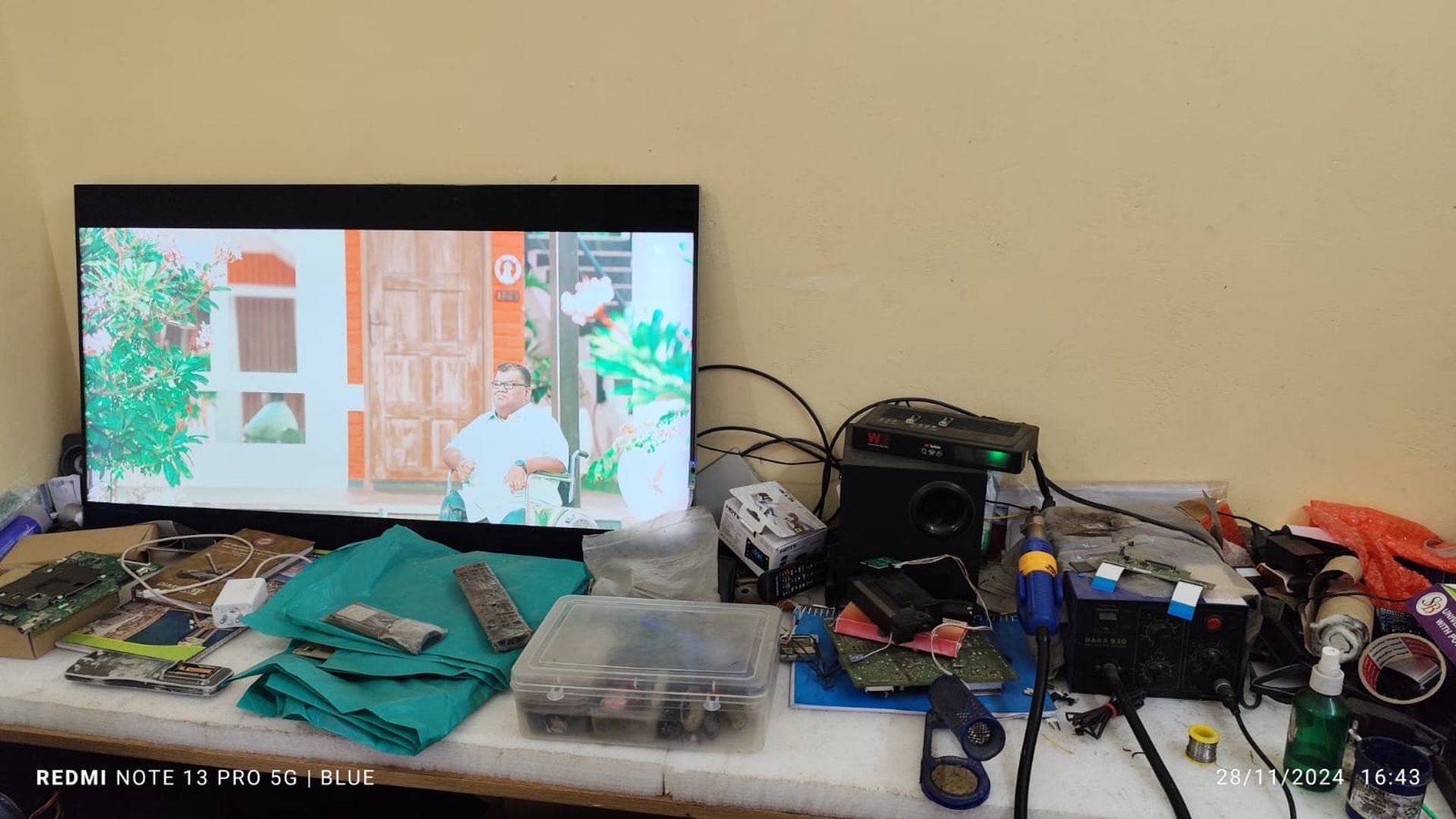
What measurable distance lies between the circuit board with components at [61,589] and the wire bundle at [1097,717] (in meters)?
1.34

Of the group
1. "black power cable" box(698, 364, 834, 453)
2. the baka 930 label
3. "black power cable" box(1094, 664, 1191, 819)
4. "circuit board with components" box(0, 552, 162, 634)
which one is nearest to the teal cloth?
"circuit board with components" box(0, 552, 162, 634)

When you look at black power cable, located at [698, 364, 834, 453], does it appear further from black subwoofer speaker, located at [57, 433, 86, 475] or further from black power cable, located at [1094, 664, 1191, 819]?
black subwoofer speaker, located at [57, 433, 86, 475]

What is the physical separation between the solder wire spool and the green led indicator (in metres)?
0.40

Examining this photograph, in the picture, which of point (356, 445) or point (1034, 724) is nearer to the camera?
point (1034, 724)

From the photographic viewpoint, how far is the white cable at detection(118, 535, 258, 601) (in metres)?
1.32

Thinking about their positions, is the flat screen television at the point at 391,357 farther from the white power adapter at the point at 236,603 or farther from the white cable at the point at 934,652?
the white cable at the point at 934,652

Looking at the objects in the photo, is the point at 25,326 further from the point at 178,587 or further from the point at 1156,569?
the point at 1156,569

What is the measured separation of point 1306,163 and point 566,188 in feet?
3.77

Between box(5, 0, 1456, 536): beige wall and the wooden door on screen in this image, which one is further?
the wooden door on screen

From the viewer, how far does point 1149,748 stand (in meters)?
0.98

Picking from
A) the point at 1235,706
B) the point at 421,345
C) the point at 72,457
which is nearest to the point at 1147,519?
the point at 1235,706

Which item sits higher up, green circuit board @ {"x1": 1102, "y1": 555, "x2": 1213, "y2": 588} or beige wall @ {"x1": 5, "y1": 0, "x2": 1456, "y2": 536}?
beige wall @ {"x1": 5, "y1": 0, "x2": 1456, "y2": 536}

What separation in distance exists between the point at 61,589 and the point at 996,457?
4.39 ft

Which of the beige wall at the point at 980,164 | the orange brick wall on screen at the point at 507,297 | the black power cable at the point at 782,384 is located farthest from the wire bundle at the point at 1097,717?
the orange brick wall on screen at the point at 507,297
